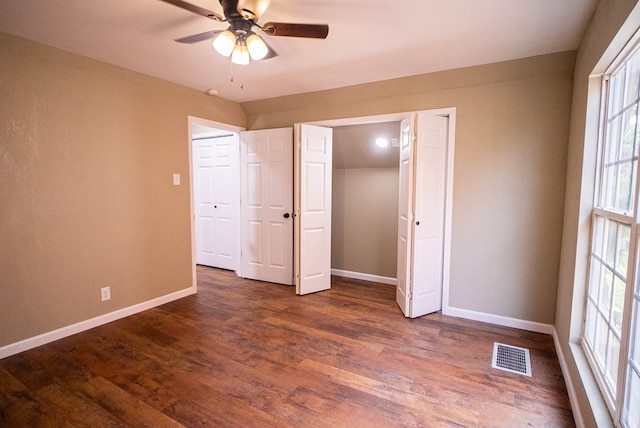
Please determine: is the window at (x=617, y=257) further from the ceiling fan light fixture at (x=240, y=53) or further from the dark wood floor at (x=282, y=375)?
the ceiling fan light fixture at (x=240, y=53)

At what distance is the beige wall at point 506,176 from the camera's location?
2.61 metres

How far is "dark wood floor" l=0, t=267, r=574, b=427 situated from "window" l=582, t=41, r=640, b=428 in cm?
49

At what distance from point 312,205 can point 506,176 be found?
2.00 meters

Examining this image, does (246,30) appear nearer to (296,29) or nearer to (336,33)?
(296,29)

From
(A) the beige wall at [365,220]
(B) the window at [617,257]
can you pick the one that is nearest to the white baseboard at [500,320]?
(B) the window at [617,257]

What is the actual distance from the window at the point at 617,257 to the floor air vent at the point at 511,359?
0.45m

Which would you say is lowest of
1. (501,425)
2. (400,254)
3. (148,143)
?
(501,425)

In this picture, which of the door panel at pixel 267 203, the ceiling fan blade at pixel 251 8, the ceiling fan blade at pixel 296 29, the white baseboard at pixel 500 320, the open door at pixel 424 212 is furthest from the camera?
the door panel at pixel 267 203

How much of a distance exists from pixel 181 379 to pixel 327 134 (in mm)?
2801

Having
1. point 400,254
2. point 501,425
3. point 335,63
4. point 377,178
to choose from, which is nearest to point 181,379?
→ point 501,425

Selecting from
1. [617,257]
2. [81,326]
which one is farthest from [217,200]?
[617,257]

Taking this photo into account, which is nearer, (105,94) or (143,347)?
(143,347)

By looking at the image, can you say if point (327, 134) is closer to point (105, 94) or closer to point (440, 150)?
point (440, 150)

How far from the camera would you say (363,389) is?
6.50 ft
